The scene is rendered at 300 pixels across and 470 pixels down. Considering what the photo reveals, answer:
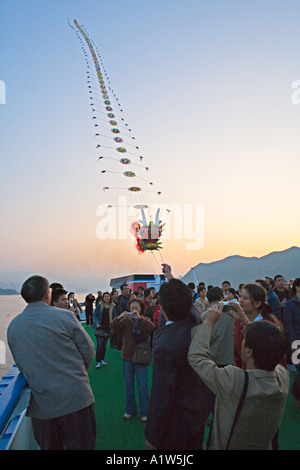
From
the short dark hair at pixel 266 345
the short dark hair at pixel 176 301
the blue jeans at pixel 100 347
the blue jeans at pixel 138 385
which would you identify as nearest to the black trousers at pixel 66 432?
the short dark hair at pixel 176 301

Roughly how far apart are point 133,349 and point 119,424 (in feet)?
3.33

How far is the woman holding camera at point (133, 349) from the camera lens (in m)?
4.90

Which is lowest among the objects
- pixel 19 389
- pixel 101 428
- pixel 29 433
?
pixel 101 428

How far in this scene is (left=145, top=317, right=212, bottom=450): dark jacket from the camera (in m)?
2.06

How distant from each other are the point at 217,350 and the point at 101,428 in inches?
85.4

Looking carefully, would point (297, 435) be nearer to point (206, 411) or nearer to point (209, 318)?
point (206, 411)

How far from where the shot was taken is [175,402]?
6.89 feet

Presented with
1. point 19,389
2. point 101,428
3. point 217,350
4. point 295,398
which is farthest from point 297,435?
point 19,389

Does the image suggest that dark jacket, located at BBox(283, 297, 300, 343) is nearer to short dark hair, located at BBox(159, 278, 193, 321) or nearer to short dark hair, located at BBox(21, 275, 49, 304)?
short dark hair, located at BBox(159, 278, 193, 321)

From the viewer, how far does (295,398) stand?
5066mm

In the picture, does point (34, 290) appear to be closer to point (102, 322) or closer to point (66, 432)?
point (66, 432)

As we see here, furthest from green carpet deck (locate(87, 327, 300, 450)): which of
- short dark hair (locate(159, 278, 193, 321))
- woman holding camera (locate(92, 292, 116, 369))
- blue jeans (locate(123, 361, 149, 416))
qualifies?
short dark hair (locate(159, 278, 193, 321))

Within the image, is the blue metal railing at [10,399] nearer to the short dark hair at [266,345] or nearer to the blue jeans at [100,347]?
the short dark hair at [266,345]

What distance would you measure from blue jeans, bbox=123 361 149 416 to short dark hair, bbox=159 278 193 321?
10.1 feet
